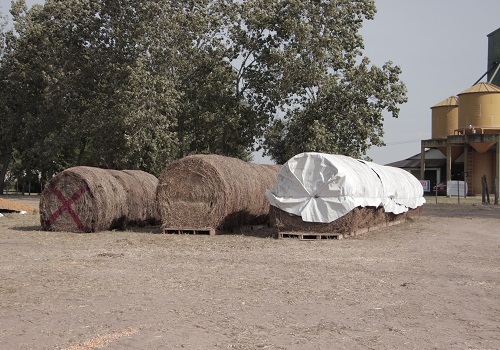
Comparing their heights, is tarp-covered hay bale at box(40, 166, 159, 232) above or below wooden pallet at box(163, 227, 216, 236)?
above

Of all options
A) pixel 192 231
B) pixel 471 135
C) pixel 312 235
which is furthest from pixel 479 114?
pixel 192 231

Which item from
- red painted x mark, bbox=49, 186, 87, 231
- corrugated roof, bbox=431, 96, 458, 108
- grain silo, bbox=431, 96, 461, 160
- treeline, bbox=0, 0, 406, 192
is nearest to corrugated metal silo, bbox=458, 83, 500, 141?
grain silo, bbox=431, 96, 461, 160

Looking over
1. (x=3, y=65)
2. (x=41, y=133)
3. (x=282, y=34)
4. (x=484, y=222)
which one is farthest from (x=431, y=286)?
(x=3, y=65)

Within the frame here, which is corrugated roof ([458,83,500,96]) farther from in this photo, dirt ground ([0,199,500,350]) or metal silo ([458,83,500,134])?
dirt ground ([0,199,500,350])

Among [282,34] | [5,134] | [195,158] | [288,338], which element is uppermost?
[282,34]

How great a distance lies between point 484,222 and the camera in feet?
74.7

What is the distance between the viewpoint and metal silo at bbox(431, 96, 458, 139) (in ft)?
183

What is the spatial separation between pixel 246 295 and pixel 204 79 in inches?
1103

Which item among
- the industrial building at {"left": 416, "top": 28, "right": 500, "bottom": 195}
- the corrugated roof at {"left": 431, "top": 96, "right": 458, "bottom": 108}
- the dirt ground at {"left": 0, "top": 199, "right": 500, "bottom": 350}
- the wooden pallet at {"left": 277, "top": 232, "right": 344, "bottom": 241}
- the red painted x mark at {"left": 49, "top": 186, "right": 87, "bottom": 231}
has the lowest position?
the dirt ground at {"left": 0, "top": 199, "right": 500, "bottom": 350}

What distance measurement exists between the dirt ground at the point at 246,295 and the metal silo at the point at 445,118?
4338cm

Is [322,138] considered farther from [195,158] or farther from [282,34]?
[195,158]

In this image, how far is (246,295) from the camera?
327 inches

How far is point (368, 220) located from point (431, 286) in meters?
8.99

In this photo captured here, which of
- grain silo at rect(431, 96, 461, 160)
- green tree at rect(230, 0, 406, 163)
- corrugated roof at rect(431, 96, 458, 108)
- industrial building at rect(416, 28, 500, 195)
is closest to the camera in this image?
green tree at rect(230, 0, 406, 163)
